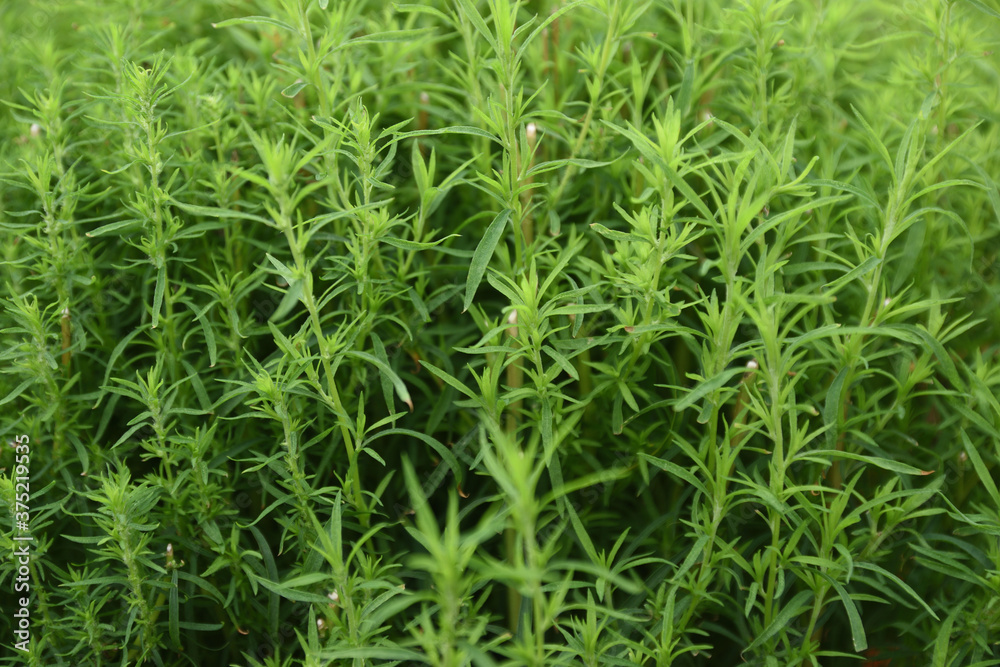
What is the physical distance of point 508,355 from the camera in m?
1.24

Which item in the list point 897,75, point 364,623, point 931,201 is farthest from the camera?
point 897,75

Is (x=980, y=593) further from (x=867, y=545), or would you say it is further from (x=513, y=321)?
(x=513, y=321)

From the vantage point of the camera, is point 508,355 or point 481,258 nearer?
point 481,258

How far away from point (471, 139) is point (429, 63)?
30 centimetres

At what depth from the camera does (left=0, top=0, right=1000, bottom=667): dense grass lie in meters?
1.12

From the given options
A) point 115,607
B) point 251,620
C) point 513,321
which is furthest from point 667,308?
point 115,607

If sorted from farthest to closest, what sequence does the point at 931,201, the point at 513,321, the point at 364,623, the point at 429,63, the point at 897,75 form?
the point at 429,63
the point at 897,75
the point at 931,201
the point at 513,321
the point at 364,623

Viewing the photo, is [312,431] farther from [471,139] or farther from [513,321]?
[471,139]

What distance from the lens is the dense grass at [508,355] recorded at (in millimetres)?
1122

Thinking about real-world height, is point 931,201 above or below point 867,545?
above

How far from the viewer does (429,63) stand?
68.5 inches

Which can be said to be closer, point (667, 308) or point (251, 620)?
point (667, 308)

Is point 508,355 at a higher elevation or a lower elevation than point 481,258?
lower

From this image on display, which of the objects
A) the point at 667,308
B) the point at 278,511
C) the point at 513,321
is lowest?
the point at 278,511
